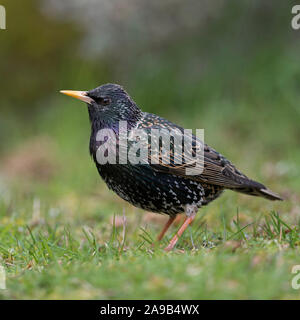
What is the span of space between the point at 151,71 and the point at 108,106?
450 centimetres

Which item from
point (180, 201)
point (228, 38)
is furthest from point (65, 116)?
point (180, 201)

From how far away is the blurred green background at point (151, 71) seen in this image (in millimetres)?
8289

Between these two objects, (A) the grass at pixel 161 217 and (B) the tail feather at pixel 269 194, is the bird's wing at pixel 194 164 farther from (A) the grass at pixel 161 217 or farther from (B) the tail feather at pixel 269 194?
(A) the grass at pixel 161 217

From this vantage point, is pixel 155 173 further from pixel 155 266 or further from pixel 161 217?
pixel 161 217

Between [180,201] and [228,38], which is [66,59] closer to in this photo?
[228,38]

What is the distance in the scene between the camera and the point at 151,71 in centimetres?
916

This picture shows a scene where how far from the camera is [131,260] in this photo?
373 cm

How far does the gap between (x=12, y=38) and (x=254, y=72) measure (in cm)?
404

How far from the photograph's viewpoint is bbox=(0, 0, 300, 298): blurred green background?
27.2 feet

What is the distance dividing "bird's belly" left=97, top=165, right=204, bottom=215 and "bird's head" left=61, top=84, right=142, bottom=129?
1.53 feet

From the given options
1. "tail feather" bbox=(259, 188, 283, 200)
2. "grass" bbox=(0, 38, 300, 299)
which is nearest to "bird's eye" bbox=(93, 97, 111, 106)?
"grass" bbox=(0, 38, 300, 299)

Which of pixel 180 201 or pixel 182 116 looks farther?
pixel 182 116

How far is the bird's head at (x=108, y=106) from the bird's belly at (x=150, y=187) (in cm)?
47

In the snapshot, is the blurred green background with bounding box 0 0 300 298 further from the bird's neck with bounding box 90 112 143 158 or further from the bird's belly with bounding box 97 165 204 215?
the bird's belly with bounding box 97 165 204 215
